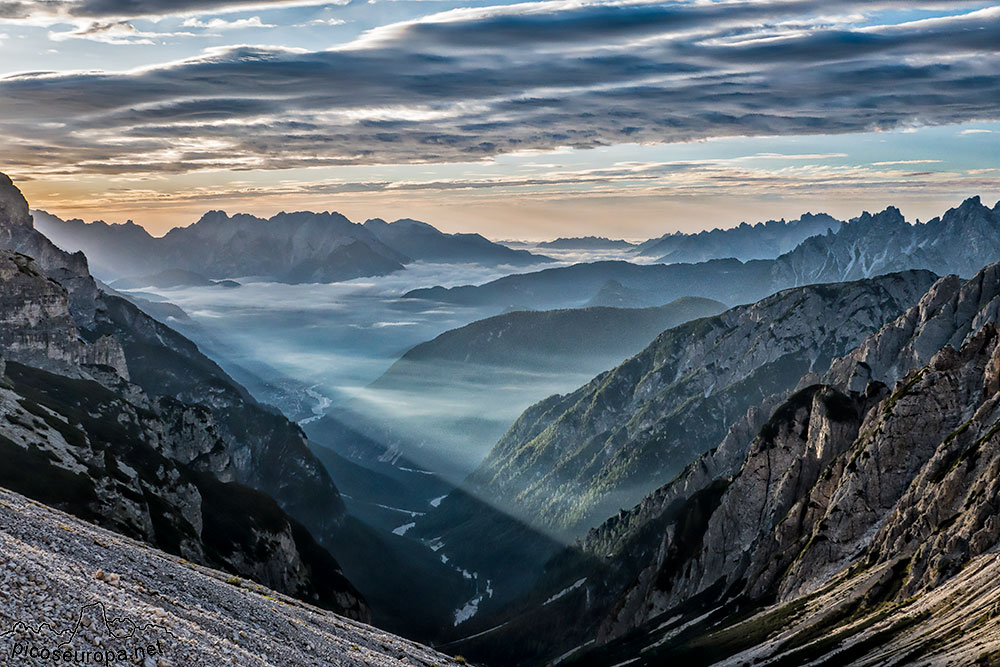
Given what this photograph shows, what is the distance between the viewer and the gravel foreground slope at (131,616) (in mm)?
43250

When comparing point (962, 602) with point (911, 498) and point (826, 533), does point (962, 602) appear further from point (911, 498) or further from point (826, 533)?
point (826, 533)

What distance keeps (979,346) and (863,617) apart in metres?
78.2

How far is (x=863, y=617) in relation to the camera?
145750 millimetres

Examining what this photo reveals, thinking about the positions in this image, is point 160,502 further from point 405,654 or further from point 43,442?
point 405,654

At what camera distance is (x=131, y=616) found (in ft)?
160

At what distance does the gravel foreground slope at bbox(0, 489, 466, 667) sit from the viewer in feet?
142

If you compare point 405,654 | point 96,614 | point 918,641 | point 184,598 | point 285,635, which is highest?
point 96,614

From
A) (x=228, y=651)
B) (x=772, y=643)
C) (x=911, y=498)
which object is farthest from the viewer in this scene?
(x=911, y=498)

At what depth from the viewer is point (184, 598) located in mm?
65938

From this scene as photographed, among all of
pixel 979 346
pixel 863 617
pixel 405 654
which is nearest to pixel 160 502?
pixel 405 654

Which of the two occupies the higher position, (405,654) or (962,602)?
(405,654)

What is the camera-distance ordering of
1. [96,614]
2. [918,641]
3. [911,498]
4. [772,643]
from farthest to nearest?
[911,498]
[772,643]
[918,641]
[96,614]

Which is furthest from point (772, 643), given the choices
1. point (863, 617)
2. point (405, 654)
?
point (405, 654)

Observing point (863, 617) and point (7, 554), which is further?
point (863, 617)
